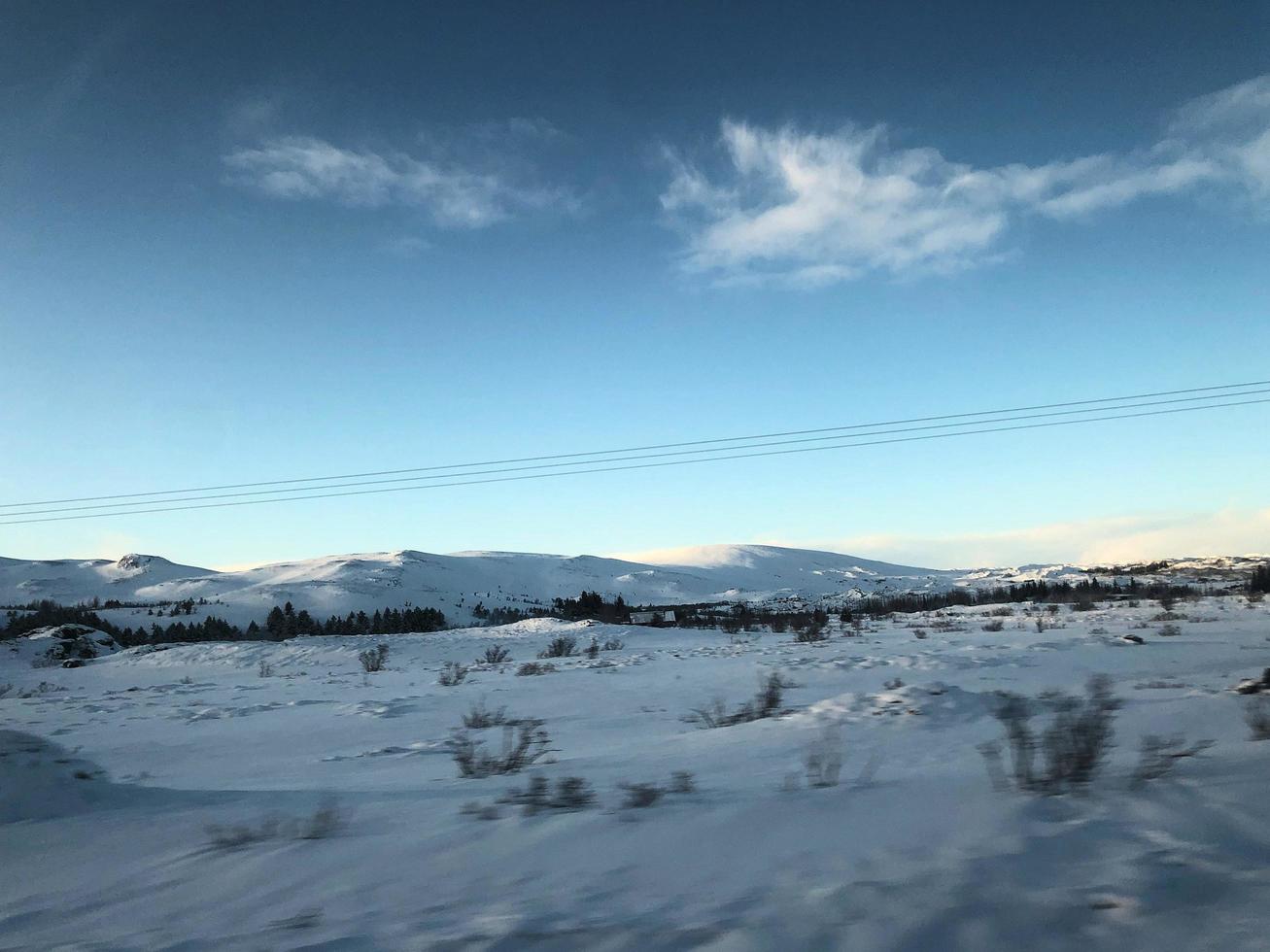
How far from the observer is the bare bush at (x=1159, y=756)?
126 inches

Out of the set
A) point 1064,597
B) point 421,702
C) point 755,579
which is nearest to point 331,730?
point 421,702

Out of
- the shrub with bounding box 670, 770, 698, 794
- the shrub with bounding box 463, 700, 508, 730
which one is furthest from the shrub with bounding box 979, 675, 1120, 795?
the shrub with bounding box 463, 700, 508, 730

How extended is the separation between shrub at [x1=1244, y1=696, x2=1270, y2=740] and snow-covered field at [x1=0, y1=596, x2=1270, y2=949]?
148 mm

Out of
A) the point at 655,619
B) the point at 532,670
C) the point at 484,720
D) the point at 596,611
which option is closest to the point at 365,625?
the point at 596,611

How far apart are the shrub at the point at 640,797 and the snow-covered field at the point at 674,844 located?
5cm

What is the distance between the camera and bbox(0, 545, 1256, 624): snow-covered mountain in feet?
223

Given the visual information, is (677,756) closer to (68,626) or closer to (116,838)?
(116,838)

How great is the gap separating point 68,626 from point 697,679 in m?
28.3

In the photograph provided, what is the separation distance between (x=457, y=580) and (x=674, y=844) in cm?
9193

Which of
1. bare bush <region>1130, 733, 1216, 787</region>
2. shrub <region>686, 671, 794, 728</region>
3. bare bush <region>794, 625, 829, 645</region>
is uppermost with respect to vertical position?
bare bush <region>1130, 733, 1216, 787</region>

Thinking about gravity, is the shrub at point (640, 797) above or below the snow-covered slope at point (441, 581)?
below

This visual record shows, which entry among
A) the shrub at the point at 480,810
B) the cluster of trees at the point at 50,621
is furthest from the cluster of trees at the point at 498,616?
the shrub at the point at 480,810

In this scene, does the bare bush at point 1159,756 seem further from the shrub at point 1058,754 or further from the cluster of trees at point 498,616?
the cluster of trees at point 498,616

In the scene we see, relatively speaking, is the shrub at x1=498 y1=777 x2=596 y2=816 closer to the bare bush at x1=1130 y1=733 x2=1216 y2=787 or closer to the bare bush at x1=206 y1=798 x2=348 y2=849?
the bare bush at x1=206 y1=798 x2=348 y2=849
